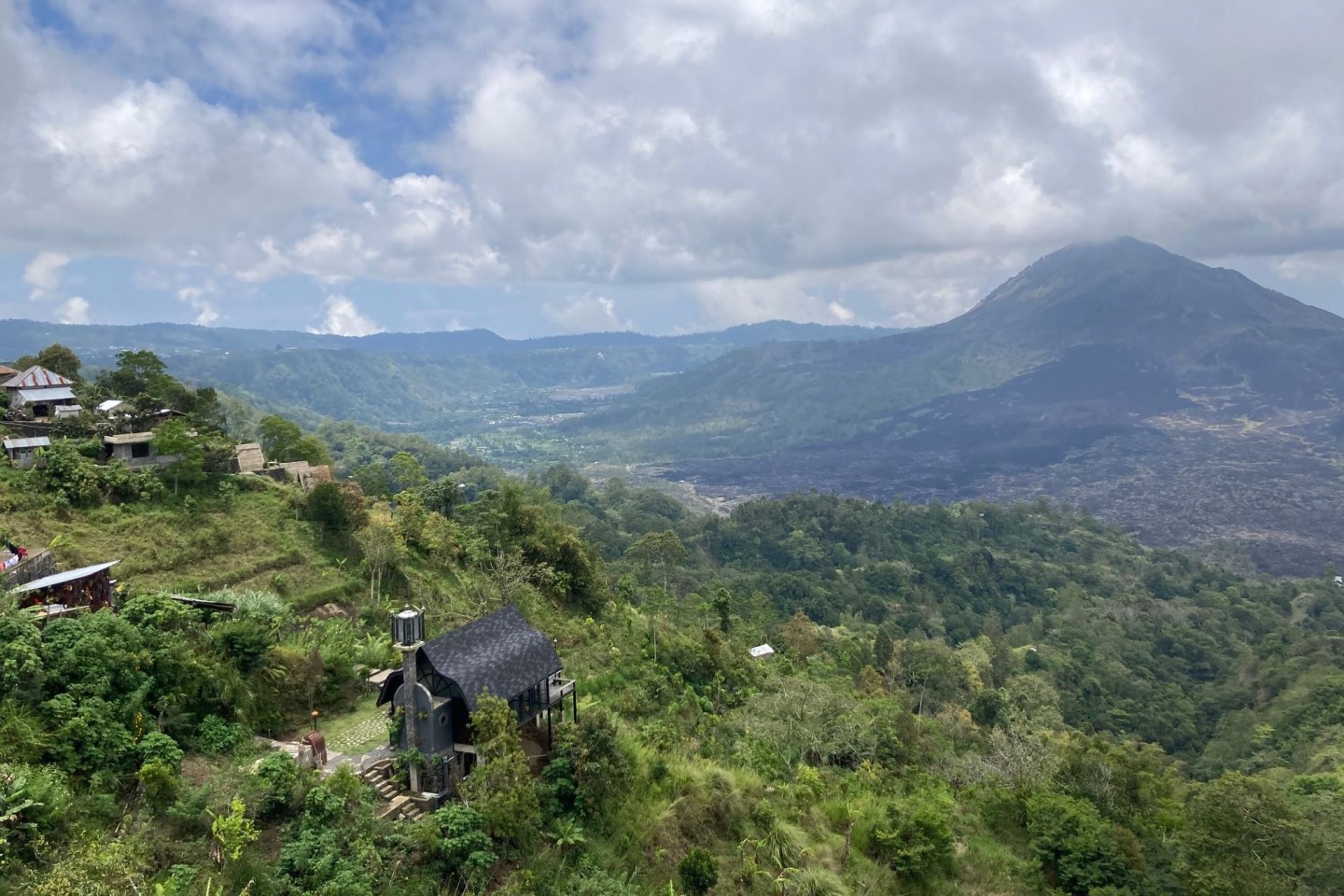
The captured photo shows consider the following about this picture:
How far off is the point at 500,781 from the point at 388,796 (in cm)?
229

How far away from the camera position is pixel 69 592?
16.9 metres

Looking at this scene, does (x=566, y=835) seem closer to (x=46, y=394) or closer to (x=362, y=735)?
(x=362, y=735)

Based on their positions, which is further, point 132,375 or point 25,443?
point 132,375

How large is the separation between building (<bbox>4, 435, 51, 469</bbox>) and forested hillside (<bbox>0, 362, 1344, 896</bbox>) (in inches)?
78.0

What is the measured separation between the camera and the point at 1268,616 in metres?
73.1

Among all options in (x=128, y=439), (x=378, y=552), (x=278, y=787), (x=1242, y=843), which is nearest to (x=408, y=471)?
(x=128, y=439)

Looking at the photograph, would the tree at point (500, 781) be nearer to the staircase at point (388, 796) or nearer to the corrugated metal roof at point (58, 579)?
the staircase at point (388, 796)

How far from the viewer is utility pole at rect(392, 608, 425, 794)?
47.3 feet

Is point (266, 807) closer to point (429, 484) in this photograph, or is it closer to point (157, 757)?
point (157, 757)

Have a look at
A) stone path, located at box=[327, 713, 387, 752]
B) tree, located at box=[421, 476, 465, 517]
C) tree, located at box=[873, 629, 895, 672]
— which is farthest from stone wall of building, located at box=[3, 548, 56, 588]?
tree, located at box=[873, 629, 895, 672]

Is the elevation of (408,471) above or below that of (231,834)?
above

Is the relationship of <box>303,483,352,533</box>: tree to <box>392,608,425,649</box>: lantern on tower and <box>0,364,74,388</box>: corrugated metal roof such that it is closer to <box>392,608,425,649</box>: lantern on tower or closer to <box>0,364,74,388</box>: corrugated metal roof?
<box>392,608,425,649</box>: lantern on tower

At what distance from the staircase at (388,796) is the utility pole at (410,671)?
0.31 meters

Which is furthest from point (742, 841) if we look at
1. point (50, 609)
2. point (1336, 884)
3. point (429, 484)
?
point (429, 484)
